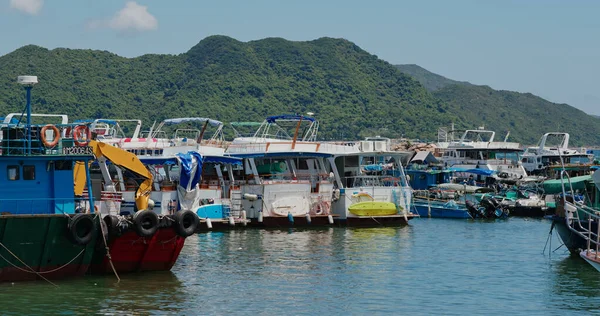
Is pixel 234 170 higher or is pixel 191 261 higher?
pixel 234 170

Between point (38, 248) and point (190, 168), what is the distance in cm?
1617

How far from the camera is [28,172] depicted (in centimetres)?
3034

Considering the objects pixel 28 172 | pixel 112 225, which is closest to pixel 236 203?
pixel 112 225

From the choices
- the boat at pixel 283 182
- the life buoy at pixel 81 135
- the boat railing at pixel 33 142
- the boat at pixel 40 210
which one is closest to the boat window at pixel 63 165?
the boat at pixel 40 210

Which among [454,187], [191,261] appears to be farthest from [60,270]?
[454,187]

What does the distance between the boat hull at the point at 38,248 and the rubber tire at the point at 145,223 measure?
1.42 metres

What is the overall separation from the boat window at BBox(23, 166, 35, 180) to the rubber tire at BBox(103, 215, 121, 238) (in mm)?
2682

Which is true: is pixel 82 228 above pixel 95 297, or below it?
above

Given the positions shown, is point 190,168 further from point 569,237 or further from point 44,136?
point 569,237

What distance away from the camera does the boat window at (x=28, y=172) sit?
30297mm

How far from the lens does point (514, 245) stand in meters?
45.5

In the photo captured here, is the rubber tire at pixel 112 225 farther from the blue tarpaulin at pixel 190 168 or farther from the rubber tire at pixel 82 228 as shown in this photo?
the blue tarpaulin at pixel 190 168

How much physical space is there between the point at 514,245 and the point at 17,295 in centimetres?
2545

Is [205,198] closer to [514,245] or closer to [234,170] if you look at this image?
[234,170]
